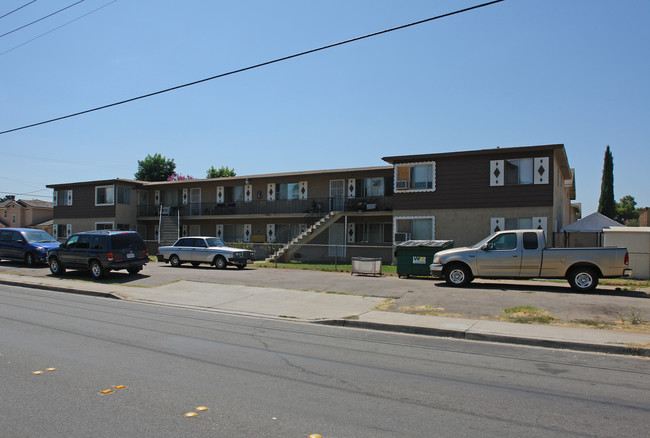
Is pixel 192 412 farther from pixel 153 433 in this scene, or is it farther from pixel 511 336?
pixel 511 336

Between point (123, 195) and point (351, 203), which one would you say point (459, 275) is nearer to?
point (351, 203)

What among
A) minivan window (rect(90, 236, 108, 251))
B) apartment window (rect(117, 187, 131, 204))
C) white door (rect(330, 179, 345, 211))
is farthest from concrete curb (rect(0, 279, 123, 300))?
apartment window (rect(117, 187, 131, 204))

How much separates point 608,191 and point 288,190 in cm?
4266

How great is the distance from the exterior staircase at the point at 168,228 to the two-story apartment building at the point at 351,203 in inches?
2.9

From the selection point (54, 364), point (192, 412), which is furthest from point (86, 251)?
point (192, 412)

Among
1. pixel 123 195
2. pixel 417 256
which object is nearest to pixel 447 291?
pixel 417 256

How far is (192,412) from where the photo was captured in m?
4.97

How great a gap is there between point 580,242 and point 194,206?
25.5 meters

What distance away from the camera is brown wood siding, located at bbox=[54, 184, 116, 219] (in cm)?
3738

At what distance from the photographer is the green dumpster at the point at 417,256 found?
18.6 m

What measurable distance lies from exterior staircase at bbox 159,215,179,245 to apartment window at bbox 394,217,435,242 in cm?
1688

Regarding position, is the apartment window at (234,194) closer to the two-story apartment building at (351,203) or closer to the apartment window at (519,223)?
the two-story apartment building at (351,203)

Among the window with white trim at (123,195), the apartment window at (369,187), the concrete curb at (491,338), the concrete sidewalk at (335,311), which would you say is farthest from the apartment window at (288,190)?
the concrete curb at (491,338)

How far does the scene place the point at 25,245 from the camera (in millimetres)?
23203
